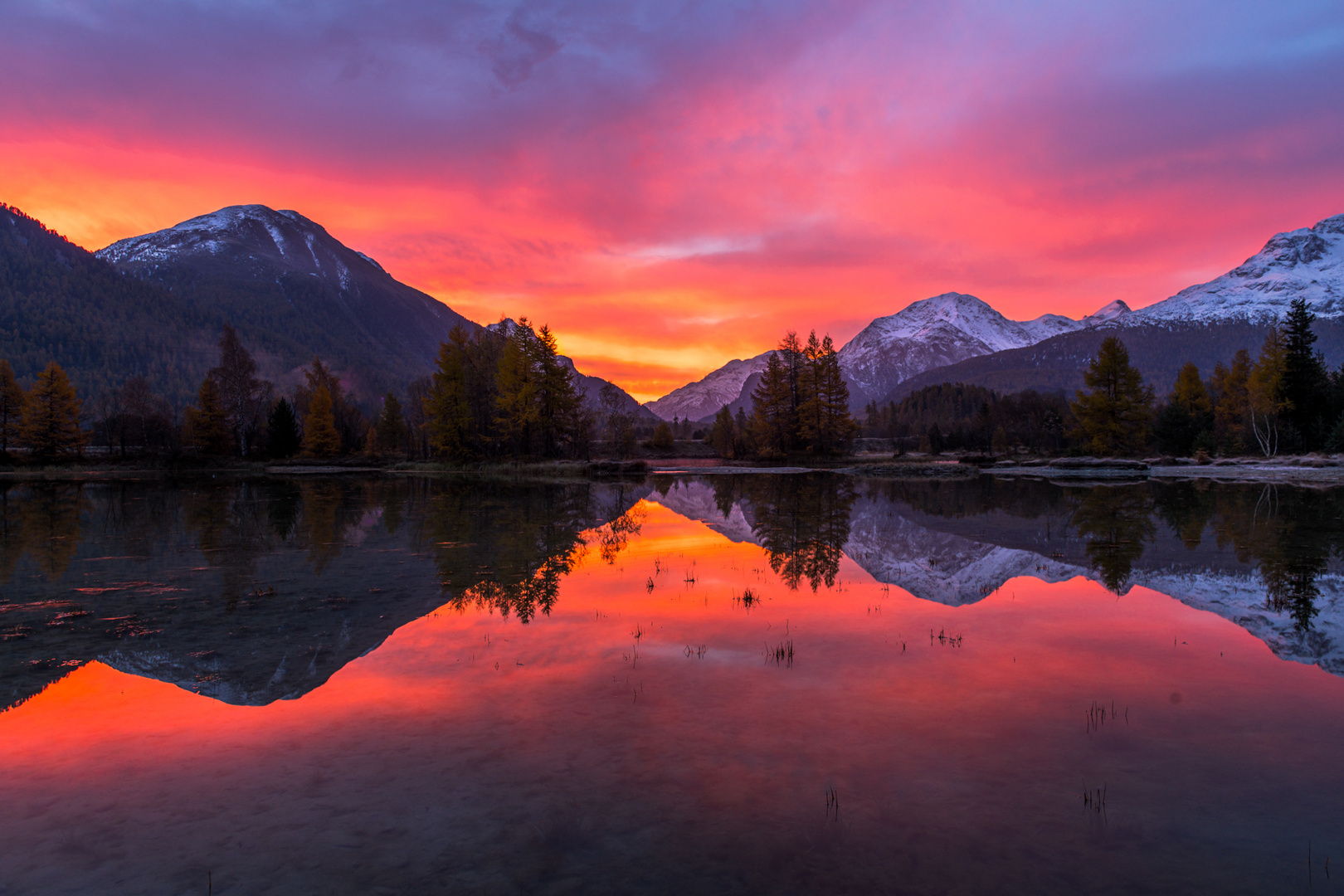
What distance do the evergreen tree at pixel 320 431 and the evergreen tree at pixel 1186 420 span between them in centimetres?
10021

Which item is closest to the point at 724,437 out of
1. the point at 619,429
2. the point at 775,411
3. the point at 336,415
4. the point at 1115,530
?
the point at 619,429

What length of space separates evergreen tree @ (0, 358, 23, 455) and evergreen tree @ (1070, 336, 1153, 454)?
115 m

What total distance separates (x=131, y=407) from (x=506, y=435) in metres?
55.1

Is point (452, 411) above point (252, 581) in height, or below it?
above

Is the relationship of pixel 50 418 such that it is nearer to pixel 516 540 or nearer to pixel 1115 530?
pixel 516 540

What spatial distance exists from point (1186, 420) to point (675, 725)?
89.4m

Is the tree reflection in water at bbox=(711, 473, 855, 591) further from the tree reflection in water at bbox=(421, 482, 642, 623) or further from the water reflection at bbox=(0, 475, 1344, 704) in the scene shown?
the tree reflection in water at bbox=(421, 482, 642, 623)

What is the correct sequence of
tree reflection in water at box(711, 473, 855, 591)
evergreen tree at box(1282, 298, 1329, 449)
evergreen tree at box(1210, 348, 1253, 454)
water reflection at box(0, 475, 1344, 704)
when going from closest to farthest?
water reflection at box(0, 475, 1344, 704) < tree reflection in water at box(711, 473, 855, 591) < evergreen tree at box(1282, 298, 1329, 449) < evergreen tree at box(1210, 348, 1253, 454)

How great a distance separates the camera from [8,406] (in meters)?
69.7

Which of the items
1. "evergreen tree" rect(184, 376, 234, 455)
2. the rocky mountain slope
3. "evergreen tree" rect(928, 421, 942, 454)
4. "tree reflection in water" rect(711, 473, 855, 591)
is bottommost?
the rocky mountain slope

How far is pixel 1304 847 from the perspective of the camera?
14.0 ft

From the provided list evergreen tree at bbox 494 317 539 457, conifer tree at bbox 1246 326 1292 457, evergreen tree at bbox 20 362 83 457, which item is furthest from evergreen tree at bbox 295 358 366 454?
conifer tree at bbox 1246 326 1292 457

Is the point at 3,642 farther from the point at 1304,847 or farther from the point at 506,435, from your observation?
the point at 506,435

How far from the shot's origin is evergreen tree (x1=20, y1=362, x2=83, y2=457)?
6950cm
